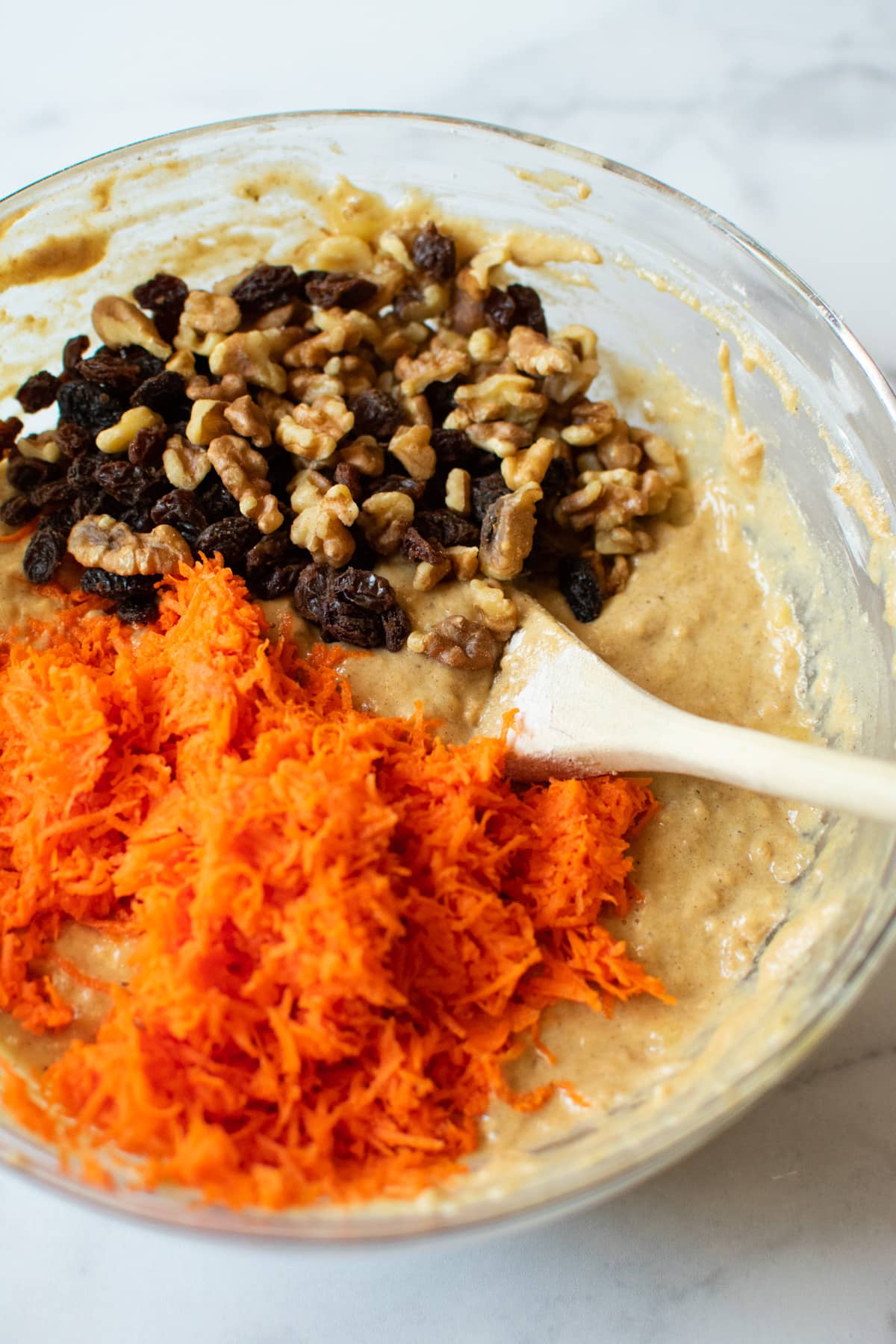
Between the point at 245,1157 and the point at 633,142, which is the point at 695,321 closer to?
the point at 633,142

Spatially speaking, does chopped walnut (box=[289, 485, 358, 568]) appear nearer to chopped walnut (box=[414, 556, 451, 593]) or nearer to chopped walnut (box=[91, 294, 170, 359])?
chopped walnut (box=[414, 556, 451, 593])

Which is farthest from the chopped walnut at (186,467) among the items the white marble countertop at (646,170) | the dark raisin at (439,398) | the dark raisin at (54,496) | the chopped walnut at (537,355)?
the white marble countertop at (646,170)

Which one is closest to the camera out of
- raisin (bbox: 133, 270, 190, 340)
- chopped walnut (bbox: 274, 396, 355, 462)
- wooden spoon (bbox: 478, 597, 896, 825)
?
wooden spoon (bbox: 478, 597, 896, 825)

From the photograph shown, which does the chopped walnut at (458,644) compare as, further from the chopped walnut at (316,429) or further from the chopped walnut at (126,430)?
the chopped walnut at (126,430)

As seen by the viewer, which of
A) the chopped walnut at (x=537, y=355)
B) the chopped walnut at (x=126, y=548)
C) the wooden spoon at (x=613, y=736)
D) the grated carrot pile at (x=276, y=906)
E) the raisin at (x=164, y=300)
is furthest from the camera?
the raisin at (x=164, y=300)

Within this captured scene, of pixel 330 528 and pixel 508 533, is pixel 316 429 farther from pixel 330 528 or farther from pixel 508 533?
pixel 508 533

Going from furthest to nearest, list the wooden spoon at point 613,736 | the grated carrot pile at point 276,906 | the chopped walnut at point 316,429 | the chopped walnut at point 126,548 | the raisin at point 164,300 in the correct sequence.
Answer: the raisin at point 164,300 → the chopped walnut at point 316,429 → the chopped walnut at point 126,548 → the wooden spoon at point 613,736 → the grated carrot pile at point 276,906

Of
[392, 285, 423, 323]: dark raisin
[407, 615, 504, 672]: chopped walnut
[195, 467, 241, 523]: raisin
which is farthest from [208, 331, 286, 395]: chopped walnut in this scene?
[407, 615, 504, 672]: chopped walnut
